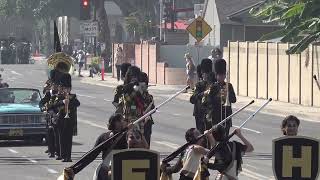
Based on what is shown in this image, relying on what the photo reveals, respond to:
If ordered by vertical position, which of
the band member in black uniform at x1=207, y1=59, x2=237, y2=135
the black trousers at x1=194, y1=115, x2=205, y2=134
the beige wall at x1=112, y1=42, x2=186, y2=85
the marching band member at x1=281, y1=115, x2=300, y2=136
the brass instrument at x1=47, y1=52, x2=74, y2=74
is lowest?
the beige wall at x1=112, y1=42, x2=186, y2=85

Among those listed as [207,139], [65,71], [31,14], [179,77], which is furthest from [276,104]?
[31,14]

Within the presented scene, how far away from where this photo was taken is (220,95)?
69.3 ft

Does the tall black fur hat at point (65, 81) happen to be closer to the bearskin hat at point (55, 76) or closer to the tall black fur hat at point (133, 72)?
the bearskin hat at point (55, 76)

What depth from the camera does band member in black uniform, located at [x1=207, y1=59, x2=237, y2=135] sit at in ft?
68.0

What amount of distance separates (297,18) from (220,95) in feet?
38.8

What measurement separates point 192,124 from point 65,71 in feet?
35.1

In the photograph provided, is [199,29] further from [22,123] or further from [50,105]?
[50,105]

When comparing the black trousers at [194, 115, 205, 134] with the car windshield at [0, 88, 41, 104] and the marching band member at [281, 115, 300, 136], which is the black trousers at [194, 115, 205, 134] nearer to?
the car windshield at [0, 88, 41, 104]

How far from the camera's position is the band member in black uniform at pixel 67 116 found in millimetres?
21836

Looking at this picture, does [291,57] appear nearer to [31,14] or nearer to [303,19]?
[303,19]

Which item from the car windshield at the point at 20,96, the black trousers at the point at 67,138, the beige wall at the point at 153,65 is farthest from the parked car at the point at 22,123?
the beige wall at the point at 153,65

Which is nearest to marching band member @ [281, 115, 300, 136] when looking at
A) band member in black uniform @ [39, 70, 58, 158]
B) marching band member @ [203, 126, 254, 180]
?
marching band member @ [203, 126, 254, 180]

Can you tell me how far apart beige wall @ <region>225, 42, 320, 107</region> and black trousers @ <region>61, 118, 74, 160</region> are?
62.3ft

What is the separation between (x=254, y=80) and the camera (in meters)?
46.1
